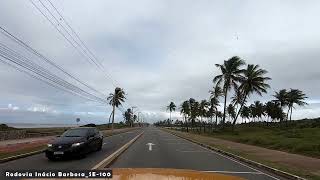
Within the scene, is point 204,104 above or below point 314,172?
above

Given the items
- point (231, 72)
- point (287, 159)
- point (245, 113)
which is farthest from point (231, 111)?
point (287, 159)

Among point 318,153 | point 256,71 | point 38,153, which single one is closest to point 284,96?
→ point 256,71

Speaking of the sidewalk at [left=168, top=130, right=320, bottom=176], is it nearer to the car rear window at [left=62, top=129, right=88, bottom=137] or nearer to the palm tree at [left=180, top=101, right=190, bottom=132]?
the car rear window at [left=62, top=129, right=88, bottom=137]

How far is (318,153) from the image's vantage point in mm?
27344

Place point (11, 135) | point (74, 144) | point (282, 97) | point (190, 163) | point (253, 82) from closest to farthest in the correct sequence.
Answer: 1. point (190, 163)
2. point (74, 144)
3. point (11, 135)
4. point (253, 82)
5. point (282, 97)

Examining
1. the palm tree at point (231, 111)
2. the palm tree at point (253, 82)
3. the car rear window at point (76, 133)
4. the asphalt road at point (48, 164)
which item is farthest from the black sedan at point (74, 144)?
the palm tree at point (231, 111)

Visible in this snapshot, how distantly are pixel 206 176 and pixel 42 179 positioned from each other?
9.15 feet

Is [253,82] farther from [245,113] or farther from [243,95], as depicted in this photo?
[245,113]

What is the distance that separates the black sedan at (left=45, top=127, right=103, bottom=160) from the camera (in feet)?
69.4

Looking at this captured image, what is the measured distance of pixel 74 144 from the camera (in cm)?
2188

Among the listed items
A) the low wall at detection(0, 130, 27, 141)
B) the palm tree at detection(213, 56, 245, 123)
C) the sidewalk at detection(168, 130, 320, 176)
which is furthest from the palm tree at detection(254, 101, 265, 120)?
the sidewalk at detection(168, 130, 320, 176)

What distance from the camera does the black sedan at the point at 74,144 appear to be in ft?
69.4

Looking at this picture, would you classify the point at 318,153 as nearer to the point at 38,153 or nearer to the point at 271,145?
the point at 271,145

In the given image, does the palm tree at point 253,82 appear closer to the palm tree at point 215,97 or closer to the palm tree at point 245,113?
the palm tree at point 215,97
